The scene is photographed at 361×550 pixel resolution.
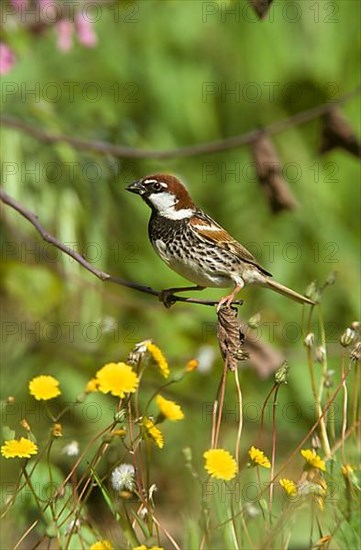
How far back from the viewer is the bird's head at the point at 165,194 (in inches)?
107

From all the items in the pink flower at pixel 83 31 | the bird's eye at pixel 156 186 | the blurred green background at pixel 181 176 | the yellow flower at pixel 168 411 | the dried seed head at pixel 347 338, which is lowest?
the blurred green background at pixel 181 176

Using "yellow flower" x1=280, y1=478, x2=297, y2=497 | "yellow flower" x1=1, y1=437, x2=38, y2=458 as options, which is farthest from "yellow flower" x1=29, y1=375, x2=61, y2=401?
"yellow flower" x1=280, y1=478, x2=297, y2=497

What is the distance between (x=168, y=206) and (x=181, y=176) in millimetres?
1773

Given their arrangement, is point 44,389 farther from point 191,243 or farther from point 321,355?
point 191,243

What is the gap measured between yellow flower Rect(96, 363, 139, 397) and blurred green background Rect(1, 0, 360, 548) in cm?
177

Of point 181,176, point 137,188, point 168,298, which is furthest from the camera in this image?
point 181,176

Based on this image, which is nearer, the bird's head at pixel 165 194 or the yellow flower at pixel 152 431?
the yellow flower at pixel 152 431

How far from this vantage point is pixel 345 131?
10.3ft

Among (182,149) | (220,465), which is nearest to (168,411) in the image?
(220,465)

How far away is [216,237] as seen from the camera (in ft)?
8.96

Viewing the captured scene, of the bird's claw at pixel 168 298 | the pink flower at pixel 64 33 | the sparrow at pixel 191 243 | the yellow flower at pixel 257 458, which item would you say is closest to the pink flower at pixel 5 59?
the pink flower at pixel 64 33

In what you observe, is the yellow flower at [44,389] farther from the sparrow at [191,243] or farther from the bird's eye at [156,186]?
the bird's eye at [156,186]

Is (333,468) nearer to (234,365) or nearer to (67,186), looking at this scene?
(234,365)

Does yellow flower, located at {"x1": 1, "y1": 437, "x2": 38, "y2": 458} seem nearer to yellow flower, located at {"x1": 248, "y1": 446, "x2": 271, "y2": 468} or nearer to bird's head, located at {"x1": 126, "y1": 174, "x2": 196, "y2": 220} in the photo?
yellow flower, located at {"x1": 248, "y1": 446, "x2": 271, "y2": 468}
